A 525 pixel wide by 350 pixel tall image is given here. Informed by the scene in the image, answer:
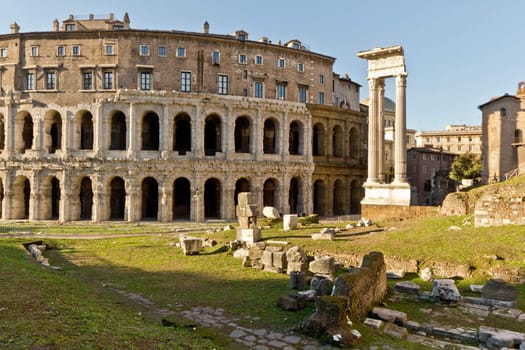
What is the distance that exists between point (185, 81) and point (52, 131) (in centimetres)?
1416

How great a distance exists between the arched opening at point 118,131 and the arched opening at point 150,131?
2038mm

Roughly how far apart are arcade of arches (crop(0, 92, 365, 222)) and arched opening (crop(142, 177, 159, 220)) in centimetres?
10

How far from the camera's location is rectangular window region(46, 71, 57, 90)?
35.0 meters

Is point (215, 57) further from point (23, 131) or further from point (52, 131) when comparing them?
point (23, 131)

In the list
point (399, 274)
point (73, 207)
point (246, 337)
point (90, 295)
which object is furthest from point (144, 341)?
point (73, 207)

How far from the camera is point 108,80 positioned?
34.8 meters

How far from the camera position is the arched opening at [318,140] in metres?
41.1

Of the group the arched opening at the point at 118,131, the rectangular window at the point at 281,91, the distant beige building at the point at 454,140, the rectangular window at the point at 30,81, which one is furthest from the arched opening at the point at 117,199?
the distant beige building at the point at 454,140

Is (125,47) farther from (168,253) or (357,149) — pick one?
(357,149)

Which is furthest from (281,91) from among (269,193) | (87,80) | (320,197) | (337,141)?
(87,80)

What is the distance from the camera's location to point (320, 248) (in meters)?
16.6

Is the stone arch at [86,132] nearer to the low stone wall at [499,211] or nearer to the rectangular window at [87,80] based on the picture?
the rectangular window at [87,80]

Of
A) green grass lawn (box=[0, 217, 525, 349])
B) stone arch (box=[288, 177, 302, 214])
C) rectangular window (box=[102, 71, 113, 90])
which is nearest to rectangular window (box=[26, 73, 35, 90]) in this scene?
rectangular window (box=[102, 71, 113, 90])

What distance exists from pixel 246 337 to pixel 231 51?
32.8 m
